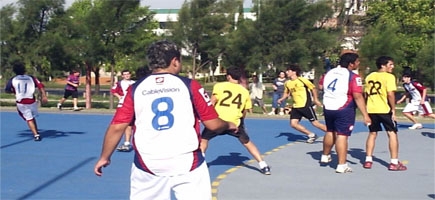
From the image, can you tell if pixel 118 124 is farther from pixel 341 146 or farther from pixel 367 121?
pixel 367 121

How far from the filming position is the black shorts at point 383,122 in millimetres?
10758

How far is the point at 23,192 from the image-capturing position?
8.78m

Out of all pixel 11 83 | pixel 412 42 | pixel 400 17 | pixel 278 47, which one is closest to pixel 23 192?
pixel 11 83

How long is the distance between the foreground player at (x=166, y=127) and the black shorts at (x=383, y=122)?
6.34 meters

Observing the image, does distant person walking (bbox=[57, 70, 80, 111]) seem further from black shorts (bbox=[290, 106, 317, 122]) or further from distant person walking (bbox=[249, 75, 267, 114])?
black shorts (bbox=[290, 106, 317, 122])

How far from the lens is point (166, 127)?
4816 millimetres

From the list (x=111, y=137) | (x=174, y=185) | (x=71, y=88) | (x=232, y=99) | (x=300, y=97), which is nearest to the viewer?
(x=174, y=185)

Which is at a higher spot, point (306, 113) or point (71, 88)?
point (306, 113)

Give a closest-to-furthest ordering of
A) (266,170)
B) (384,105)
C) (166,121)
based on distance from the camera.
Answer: (166,121), (266,170), (384,105)

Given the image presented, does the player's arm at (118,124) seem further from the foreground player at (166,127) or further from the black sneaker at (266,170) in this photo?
the black sneaker at (266,170)

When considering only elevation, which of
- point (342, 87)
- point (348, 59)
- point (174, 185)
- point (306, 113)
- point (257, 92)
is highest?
point (348, 59)

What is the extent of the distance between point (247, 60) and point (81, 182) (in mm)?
18469

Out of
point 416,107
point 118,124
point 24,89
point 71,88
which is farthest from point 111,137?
point 71,88

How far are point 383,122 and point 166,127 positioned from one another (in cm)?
669
